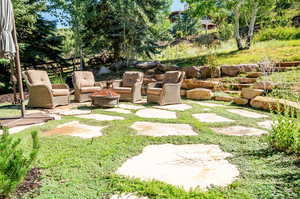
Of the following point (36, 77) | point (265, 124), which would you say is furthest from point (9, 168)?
point (36, 77)

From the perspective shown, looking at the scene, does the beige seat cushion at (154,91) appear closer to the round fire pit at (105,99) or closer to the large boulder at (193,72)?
the round fire pit at (105,99)

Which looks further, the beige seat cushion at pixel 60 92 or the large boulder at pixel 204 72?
the large boulder at pixel 204 72

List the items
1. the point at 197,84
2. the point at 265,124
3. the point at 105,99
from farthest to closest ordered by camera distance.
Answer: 1. the point at 197,84
2. the point at 105,99
3. the point at 265,124

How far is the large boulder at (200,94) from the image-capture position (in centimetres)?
600

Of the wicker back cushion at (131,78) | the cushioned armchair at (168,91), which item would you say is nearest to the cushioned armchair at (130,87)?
the wicker back cushion at (131,78)

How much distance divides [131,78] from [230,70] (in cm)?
321

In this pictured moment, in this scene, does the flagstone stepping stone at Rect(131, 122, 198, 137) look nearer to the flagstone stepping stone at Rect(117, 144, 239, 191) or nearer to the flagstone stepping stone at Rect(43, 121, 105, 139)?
the flagstone stepping stone at Rect(117, 144, 239, 191)

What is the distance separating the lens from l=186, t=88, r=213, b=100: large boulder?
19.7 ft

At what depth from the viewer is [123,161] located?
7.01 ft

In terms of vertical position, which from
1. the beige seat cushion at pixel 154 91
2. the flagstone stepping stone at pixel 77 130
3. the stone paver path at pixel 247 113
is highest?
the beige seat cushion at pixel 154 91

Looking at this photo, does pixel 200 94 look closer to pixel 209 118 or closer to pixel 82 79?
pixel 209 118

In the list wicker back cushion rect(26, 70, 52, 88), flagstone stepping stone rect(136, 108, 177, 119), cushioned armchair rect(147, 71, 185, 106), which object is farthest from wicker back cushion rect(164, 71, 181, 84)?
wicker back cushion rect(26, 70, 52, 88)

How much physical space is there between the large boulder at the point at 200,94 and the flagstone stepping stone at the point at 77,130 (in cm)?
363

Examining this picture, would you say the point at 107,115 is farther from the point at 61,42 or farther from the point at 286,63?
the point at 61,42
